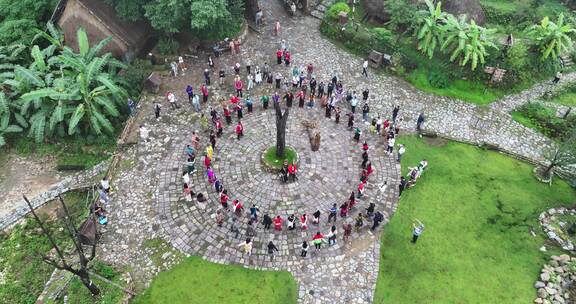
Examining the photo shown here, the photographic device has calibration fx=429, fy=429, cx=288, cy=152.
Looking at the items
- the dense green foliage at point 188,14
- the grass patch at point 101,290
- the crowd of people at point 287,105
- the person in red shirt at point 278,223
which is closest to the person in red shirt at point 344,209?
the crowd of people at point 287,105

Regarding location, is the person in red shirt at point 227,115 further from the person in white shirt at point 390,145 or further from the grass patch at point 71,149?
the person in white shirt at point 390,145

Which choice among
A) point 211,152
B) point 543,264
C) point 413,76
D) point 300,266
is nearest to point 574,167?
point 543,264

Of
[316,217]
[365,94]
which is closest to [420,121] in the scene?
Answer: [365,94]

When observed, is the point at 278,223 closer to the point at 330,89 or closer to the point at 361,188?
the point at 361,188

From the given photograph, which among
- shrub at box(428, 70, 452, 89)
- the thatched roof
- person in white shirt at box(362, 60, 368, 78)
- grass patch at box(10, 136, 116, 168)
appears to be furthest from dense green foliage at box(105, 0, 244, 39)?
the thatched roof

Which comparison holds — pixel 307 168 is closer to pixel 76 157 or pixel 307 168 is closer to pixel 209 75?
pixel 209 75

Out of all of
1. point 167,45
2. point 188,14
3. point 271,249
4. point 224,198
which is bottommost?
point 271,249

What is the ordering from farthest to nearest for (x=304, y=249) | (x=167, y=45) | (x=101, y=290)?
(x=167, y=45)
(x=304, y=249)
(x=101, y=290)
